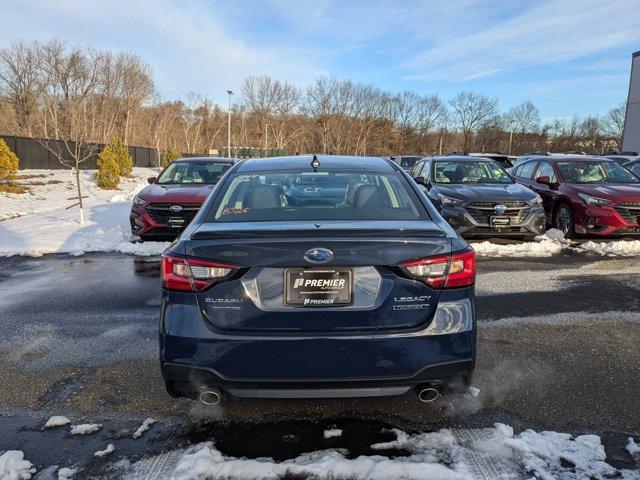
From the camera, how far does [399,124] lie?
8231 centimetres

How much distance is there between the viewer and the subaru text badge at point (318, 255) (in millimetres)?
2559

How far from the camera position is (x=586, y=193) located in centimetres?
933

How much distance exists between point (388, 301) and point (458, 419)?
1059 millimetres

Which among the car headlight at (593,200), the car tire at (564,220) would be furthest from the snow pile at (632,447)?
the car tire at (564,220)

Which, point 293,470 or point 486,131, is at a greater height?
point 486,131

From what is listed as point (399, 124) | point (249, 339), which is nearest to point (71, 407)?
point (249, 339)

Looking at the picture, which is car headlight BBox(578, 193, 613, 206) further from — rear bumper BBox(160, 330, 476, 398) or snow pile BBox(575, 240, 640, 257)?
rear bumper BBox(160, 330, 476, 398)

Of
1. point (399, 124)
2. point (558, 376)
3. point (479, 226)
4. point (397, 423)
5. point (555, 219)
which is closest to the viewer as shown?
point (397, 423)

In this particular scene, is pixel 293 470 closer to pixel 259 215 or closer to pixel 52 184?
pixel 259 215

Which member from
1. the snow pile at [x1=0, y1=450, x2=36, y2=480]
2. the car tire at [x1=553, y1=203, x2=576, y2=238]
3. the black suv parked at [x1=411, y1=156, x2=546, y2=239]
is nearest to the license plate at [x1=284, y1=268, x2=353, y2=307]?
the snow pile at [x1=0, y1=450, x2=36, y2=480]

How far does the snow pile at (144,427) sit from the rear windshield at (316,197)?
128cm

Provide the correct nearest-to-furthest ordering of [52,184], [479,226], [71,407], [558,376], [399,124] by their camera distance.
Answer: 1. [71,407]
2. [558,376]
3. [479,226]
4. [52,184]
5. [399,124]

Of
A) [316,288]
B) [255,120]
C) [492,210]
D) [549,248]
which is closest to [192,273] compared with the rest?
[316,288]

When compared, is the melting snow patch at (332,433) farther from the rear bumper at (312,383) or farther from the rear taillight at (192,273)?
the rear taillight at (192,273)
